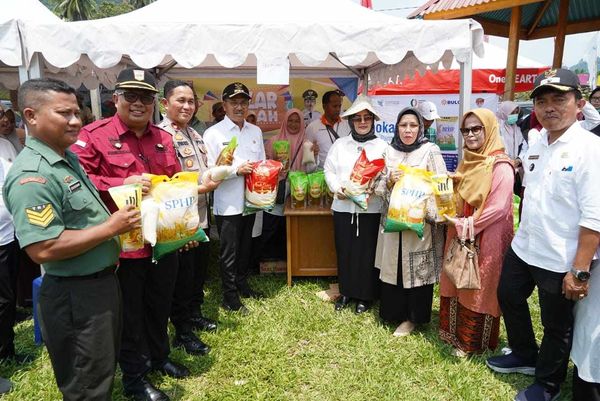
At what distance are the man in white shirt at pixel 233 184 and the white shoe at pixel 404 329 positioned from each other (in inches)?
53.0

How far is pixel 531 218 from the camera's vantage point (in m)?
2.25

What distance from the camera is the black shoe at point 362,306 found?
142 inches

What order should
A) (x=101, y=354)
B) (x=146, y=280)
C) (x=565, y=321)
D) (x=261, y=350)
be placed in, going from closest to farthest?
(x=101, y=354) < (x=565, y=321) < (x=146, y=280) < (x=261, y=350)

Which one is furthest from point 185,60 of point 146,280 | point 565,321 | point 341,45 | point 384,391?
point 565,321

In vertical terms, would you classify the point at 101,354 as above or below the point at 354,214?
below

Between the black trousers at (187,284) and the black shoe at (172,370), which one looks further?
the black trousers at (187,284)

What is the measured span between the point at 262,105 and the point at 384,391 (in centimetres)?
547

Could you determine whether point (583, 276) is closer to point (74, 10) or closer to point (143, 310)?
point (143, 310)

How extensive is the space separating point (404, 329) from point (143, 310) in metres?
2.02

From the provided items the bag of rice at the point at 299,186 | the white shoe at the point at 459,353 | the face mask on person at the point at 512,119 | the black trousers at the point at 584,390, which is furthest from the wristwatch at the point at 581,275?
the face mask on person at the point at 512,119

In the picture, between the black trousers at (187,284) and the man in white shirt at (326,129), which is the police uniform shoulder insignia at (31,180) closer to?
the black trousers at (187,284)

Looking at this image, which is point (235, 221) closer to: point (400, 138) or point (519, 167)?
point (400, 138)

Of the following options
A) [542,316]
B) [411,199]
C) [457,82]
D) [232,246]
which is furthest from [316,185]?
[457,82]

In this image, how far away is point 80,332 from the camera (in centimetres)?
172
